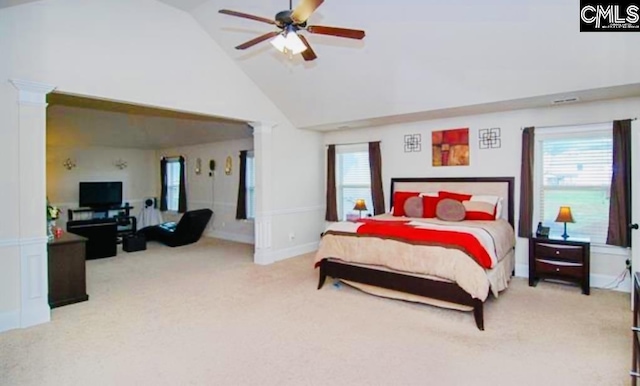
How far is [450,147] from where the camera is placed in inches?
214

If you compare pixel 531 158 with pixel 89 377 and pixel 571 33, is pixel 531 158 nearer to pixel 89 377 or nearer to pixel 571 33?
pixel 571 33

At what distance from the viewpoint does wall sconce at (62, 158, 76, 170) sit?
27.3 feet

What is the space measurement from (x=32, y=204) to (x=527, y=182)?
18.9 feet

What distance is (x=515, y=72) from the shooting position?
3.82m

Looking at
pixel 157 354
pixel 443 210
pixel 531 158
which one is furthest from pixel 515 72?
pixel 157 354

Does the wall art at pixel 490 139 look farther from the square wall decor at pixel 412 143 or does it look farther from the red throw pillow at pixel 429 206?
the red throw pillow at pixel 429 206

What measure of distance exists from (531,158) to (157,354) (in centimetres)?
490

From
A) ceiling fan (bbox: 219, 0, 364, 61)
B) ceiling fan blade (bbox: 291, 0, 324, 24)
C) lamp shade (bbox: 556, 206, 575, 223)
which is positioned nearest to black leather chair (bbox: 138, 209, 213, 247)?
ceiling fan (bbox: 219, 0, 364, 61)

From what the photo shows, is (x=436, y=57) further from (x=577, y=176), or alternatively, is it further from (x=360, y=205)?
(x=360, y=205)

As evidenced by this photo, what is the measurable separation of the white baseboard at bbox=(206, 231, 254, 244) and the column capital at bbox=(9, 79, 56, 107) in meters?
4.89

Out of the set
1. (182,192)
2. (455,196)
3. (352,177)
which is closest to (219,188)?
(182,192)

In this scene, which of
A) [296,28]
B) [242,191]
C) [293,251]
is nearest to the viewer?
[296,28]

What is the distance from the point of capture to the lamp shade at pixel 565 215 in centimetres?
419

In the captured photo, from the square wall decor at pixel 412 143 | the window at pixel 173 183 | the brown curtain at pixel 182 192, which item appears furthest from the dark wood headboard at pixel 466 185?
the window at pixel 173 183
